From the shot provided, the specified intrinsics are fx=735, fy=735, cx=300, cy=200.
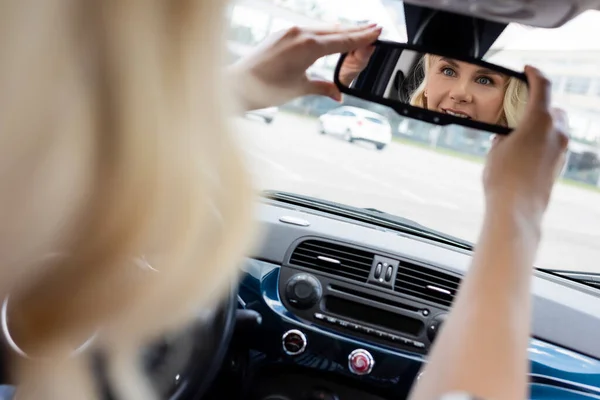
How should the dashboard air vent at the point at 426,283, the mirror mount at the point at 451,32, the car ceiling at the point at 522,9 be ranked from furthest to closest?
the dashboard air vent at the point at 426,283 → the mirror mount at the point at 451,32 → the car ceiling at the point at 522,9

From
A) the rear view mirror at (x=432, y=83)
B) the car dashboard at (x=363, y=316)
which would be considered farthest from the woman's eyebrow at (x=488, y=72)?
the car dashboard at (x=363, y=316)

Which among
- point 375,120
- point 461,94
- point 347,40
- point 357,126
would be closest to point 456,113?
point 461,94

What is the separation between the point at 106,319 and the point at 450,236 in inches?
91.7

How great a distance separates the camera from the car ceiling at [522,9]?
135 cm

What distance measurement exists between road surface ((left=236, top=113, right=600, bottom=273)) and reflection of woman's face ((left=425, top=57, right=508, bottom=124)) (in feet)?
3.97

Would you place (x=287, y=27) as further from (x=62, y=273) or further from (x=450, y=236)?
(x=450, y=236)

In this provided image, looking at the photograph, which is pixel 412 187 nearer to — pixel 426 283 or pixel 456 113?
pixel 426 283

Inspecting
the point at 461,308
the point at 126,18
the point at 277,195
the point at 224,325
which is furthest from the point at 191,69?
the point at 277,195

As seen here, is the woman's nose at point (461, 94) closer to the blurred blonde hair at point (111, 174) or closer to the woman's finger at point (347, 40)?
the woman's finger at point (347, 40)

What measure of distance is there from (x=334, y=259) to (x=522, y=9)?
1587 mm

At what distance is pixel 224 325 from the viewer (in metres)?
2.21

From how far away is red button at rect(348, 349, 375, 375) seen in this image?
272 cm

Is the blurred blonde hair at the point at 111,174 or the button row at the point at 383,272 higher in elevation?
the blurred blonde hair at the point at 111,174

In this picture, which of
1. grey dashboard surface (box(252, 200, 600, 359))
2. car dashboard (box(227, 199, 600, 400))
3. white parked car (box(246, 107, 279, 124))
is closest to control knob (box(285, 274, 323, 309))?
car dashboard (box(227, 199, 600, 400))
